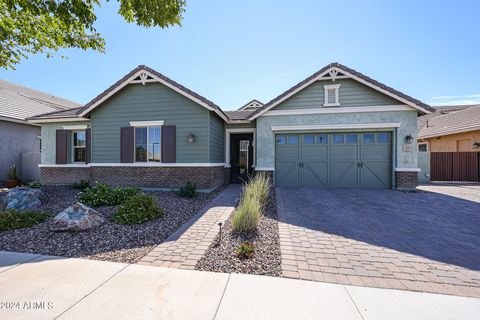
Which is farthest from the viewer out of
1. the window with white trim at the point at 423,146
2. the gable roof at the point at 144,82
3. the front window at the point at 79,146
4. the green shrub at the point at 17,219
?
the window with white trim at the point at 423,146

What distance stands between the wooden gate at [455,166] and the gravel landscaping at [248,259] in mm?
14395

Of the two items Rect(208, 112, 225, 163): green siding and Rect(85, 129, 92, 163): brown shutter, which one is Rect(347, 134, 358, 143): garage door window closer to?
Rect(208, 112, 225, 163): green siding

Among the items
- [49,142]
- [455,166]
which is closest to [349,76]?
[455,166]

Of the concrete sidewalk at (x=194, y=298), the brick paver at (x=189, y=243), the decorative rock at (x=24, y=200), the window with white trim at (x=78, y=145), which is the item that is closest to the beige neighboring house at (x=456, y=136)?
the concrete sidewalk at (x=194, y=298)

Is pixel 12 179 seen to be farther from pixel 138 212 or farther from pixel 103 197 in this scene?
pixel 138 212

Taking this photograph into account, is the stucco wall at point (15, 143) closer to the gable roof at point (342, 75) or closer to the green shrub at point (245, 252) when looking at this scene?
the gable roof at point (342, 75)

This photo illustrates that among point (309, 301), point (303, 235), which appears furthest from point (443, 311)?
point (303, 235)

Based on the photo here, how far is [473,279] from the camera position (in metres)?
3.04

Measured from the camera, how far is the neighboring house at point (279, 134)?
9.32 meters

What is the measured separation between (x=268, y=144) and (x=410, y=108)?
246 inches

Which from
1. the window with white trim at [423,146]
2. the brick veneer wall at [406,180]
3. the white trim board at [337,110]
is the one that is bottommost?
the brick veneer wall at [406,180]

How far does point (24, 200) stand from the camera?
6633 mm

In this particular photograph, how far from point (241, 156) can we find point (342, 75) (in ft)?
21.8

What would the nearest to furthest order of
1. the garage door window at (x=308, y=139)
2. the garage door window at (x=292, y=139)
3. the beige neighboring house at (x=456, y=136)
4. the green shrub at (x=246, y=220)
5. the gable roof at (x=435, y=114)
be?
the green shrub at (x=246, y=220) < the garage door window at (x=308, y=139) < the garage door window at (x=292, y=139) < the beige neighboring house at (x=456, y=136) < the gable roof at (x=435, y=114)
